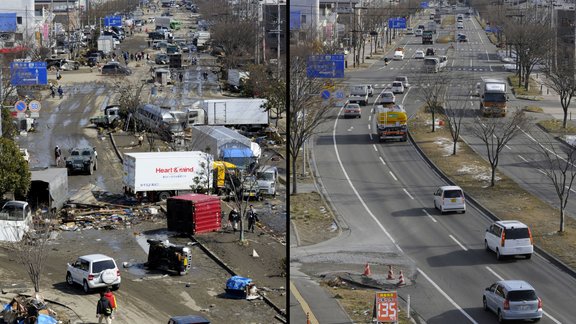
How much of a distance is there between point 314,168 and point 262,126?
7.58 m

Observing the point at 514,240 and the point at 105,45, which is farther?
the point at 105,45

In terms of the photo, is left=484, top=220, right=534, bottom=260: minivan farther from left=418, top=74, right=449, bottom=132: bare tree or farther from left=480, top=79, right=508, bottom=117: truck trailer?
left=480, top=79, right=508, bottom=117: truck trailer

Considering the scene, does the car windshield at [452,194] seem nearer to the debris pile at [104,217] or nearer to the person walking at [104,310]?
the debris pile at [104,217]

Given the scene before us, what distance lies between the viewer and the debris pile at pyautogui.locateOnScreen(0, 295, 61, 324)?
1630cm

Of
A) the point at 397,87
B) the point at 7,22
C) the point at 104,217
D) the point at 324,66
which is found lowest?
the point at 104,217

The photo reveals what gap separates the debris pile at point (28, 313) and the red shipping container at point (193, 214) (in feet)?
22.9

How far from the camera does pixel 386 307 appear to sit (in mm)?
15875

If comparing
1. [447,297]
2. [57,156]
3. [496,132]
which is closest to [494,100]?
[496,132]

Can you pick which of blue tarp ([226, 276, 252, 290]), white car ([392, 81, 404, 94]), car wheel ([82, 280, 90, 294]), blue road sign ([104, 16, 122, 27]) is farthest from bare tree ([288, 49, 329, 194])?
blue road sign ([104, 16, 122, 27])

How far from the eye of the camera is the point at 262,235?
24.1m

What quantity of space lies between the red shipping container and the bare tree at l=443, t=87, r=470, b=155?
13.0 meters

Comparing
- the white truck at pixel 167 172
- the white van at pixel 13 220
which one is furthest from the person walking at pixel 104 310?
the white truck at pixel 167 172

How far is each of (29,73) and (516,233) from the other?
28.7 metres

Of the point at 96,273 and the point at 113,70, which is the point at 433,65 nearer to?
the point at 113,70
